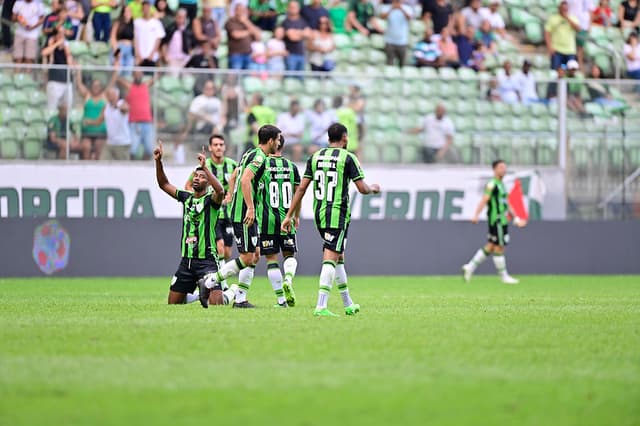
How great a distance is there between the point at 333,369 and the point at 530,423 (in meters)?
2.22

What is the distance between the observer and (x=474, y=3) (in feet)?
99.9

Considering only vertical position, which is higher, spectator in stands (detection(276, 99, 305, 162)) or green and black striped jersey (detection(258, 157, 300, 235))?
spectator in stands (detection(276, 99, 305, 162))

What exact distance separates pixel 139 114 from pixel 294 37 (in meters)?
4.48

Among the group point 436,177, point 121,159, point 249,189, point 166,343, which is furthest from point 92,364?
point 436,177

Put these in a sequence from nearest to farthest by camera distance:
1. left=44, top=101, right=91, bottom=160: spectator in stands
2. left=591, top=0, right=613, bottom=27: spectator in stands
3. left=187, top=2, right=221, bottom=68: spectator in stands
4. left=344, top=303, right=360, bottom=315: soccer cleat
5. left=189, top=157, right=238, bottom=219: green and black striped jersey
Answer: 1. left=344, top=303, right=360, bottom=315: soccer cleat
2. left=189, top=157, right=238, bottom=219: green and black striped jersey
3. left=44, top=101, right=91, bottom=160: spectator in stands
4. left=187, top=2, right=221, bottom=68: spectator in stands
5. left=591, top=0, right=613, bottom=27: spectator in stands

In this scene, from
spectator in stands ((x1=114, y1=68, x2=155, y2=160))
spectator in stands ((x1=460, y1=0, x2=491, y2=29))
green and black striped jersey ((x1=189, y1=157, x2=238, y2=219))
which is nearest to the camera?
green and black striped jersey ((x1=189, y1=157, x2=238, y2=219))

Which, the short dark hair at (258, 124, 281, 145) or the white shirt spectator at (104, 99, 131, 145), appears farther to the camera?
the white shirt spectator at (104, 99, 131, 145)

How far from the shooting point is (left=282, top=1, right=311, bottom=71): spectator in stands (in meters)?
27.2

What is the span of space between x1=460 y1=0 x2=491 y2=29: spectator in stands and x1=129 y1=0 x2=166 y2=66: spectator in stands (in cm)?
770

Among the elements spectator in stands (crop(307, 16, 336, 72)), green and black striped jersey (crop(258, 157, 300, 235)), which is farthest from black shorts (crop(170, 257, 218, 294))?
spectator in stands (crop(307, 16, 336, 72))

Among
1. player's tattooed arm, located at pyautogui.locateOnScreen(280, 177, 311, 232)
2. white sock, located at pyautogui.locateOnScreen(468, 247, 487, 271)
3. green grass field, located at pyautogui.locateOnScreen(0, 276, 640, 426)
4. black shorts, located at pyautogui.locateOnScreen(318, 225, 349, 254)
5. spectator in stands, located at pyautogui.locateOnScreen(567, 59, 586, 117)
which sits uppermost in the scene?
A: spectator in stands, located at pyautogui.locateOnScreen(567, 59, 586, 117)

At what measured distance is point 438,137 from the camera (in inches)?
1034

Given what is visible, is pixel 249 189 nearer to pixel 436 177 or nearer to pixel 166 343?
pixel 166 343

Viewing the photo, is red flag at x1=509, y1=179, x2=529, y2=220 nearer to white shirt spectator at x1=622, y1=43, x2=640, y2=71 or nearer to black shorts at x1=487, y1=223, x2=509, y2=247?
black shorts at x1=487, y1=223, x2=509, y2=247
